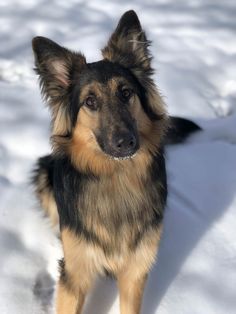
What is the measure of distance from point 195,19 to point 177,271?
13.3 ft

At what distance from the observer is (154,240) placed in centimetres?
314

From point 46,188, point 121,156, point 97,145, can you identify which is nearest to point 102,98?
point 97,145

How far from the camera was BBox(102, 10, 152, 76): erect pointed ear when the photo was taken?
307 cm

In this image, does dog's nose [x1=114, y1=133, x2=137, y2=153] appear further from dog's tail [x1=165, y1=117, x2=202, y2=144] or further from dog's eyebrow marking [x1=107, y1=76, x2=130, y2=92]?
dog's tail [x1=165, y1=117, x2=202, y2=144]

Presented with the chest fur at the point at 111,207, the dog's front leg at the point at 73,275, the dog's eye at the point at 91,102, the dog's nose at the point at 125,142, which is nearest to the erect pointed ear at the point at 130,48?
the dog's eye at the point at 91,102

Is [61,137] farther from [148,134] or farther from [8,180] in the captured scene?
[8,180]

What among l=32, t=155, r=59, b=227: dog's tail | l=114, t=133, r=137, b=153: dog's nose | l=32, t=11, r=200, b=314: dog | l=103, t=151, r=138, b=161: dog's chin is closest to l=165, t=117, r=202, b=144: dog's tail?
l=32, t=155, r=59, b=227: dog's tail

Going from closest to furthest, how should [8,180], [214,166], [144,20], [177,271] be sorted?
[177,271]
[8,180]
[214,166]
[144,20]

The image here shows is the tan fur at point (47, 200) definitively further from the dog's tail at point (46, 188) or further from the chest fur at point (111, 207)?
the chest fur at point (111, 207)

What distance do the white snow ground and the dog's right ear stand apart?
4.19 feet

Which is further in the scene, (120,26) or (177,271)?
(177,271)

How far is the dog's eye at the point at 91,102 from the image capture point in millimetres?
2965

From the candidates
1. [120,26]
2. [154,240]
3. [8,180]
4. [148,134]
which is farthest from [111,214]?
[8,180]

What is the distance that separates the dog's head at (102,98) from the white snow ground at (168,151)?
41.3 inches
